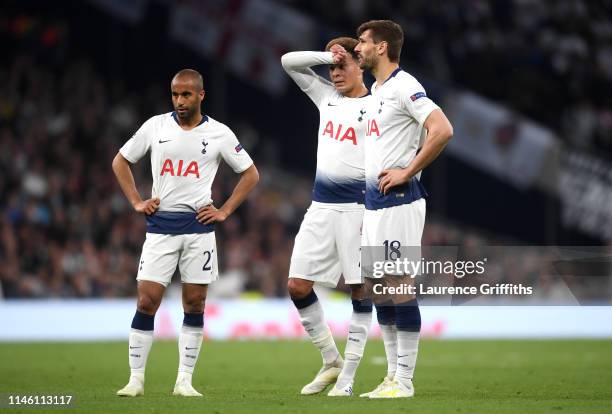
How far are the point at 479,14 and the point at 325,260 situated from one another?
16628 mm

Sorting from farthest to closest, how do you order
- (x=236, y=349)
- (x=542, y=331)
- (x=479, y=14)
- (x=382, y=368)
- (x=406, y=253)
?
(x=479, y=14) < (x=542, y=331) < (x=236, y=349) < (x=382, y=368) < (x=406, y=253)

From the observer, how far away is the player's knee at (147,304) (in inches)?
355

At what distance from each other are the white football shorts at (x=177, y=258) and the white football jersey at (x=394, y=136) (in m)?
1.43

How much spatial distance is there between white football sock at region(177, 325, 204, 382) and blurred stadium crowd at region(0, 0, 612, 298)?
10.6m

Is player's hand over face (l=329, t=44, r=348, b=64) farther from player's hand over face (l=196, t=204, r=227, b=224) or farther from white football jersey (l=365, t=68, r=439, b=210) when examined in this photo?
player's hand over face (l=196, t=204, r=227, b=224)

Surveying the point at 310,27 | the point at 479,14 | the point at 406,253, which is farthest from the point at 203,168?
the point at 479,14

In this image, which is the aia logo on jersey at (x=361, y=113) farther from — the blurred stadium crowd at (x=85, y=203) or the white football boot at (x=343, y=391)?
the blurred stadium crowd at (x=85, y=203)

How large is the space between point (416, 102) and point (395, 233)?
0.99 m

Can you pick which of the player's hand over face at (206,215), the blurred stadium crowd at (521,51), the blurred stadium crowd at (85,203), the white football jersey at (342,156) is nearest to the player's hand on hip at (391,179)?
the white football jersey at (342,156)

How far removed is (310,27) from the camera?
22.6m

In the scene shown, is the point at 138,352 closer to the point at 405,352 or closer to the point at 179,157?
the point at 179,157

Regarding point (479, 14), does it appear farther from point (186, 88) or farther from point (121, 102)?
point (186, 88)

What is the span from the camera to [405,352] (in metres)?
8.43

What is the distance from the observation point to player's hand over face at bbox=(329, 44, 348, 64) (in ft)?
30.7
